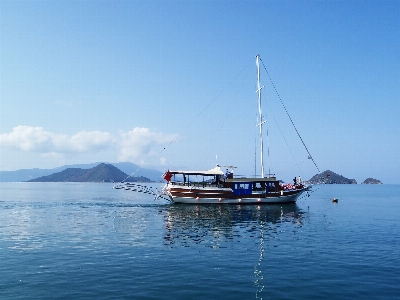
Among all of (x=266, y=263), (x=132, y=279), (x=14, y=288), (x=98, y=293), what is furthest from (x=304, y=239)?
(x=14, y=288)

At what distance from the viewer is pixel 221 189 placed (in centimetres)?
6994

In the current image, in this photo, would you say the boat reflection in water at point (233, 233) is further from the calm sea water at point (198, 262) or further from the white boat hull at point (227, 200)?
the white boat hull at point (227, 200)

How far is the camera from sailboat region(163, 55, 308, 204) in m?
69.8

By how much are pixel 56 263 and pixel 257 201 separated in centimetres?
5201

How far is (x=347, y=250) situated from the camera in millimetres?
28531

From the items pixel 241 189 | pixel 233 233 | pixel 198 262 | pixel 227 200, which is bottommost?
pixel 198 262

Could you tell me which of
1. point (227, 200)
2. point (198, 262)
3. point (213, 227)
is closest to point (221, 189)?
point (227, 200)

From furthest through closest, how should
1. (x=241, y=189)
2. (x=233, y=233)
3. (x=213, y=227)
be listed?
1. (x=241, y=189)
2. (x=213, y=227)
3. (x=233, y=233)

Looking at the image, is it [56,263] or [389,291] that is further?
[56,263]

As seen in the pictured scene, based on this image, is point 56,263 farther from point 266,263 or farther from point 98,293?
point 266,263

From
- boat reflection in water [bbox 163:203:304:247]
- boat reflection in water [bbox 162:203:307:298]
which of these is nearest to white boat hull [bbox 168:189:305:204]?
boat reflection in water [bbox 163:203:304:247]

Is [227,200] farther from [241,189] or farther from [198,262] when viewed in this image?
[198,262]

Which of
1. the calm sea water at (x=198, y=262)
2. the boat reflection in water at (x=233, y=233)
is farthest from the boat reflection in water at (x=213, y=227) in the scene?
A: the calm sea water at (x=198, y=262)

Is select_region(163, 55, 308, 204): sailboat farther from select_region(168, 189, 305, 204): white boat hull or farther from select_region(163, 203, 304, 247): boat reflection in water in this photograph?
select_region(163, 203, 304, 247): boat reflection in water
